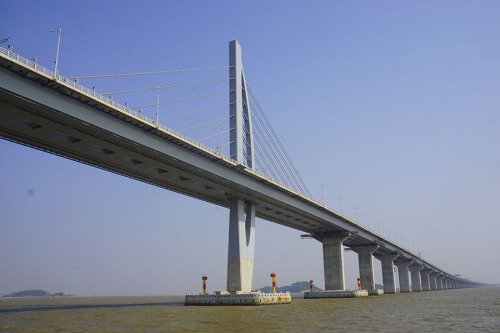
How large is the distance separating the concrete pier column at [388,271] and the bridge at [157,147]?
50156mm

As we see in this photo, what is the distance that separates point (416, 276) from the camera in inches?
6304

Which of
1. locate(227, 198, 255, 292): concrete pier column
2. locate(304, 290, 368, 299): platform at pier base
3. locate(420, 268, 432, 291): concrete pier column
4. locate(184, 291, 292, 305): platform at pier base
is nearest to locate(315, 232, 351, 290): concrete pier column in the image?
locate(304, 290, 368, 299): platform at pier base

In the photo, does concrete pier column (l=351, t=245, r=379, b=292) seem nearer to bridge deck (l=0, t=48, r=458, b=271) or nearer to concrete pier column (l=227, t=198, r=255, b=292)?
bridge deck (l=0, t=48, r=458, b=271)

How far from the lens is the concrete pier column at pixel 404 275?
456 ft

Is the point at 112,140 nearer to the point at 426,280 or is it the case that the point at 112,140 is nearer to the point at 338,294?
the point at 338,294

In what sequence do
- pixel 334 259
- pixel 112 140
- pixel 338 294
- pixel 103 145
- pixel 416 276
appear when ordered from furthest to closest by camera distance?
pixel 416 276 < pixel 334 259 < pixel 338 294 < pixel 103 145 < pixel 112 140

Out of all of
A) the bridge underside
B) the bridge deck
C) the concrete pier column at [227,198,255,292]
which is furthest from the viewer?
the concrete pier column at [227,198,255,292]

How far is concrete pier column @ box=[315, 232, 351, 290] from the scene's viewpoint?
282ft

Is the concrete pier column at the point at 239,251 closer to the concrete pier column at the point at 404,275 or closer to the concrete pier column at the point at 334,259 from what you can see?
the concrete pier column at the point at 334,259

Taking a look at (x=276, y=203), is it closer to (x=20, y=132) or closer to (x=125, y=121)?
(x=125, y=121)

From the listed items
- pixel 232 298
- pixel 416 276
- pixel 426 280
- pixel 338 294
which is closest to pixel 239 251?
pixel 232 298

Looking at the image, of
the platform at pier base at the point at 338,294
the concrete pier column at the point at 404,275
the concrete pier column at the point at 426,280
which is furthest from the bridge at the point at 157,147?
the concrete pier column at the point at 426,280

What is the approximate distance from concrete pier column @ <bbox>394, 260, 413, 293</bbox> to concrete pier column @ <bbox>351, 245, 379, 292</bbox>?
1545 inches

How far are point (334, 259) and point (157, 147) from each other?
57.6m
